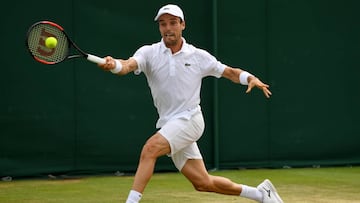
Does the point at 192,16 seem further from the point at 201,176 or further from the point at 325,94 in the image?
the point at 201,176

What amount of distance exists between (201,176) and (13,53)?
387 cm

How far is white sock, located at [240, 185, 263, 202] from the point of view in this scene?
19.9 feet

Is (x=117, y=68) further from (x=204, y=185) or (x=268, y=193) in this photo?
(x=268, y=193)

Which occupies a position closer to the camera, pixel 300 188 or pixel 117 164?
pixel 300 188

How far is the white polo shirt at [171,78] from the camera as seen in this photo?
18.6 ft

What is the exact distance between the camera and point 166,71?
18.7 ft

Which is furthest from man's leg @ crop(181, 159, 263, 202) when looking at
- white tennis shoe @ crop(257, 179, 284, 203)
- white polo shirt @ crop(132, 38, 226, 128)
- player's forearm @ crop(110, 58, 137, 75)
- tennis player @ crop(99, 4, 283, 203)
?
player's forearm @ crop(110, 58, 137, 75)

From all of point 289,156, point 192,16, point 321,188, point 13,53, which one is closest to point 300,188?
point 321,188

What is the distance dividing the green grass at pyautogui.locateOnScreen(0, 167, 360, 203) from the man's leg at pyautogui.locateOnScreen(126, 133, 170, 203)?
1854 mm

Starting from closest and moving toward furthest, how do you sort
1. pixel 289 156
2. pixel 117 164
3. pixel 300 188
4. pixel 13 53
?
1. pixel 300 188
2. pixel 13 53
3. pixel 117 164
4. pixel 289 156

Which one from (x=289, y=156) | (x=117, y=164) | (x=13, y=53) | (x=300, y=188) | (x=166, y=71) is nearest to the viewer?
(x=166, y=71)

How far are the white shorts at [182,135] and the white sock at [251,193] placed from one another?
0.53 m

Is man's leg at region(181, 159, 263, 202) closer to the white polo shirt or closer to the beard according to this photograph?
the white polo shirt

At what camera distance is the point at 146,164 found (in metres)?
5.37
